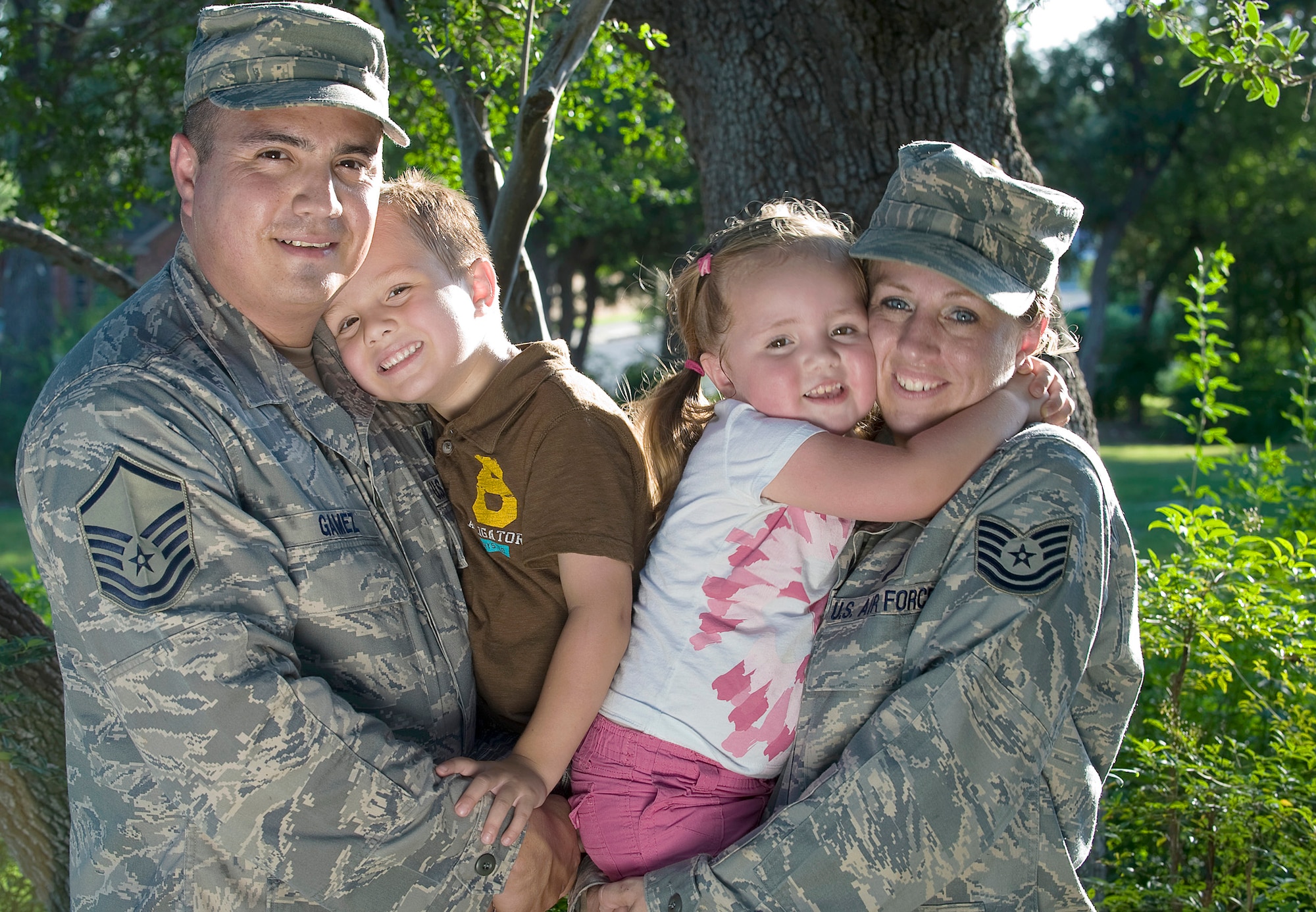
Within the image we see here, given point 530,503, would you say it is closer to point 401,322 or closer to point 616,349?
point 401,322

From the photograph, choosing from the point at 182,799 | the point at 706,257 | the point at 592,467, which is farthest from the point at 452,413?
the point at 182,799

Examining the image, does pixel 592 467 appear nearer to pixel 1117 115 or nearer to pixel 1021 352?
pixel 1021 352

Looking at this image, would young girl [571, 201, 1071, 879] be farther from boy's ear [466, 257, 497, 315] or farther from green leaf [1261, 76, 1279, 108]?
green leaf [1261, 76, 1279, 108]

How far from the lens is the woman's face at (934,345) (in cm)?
232

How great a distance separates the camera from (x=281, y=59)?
7.43ft

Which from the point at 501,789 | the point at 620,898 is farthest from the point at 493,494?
the point at 620,898

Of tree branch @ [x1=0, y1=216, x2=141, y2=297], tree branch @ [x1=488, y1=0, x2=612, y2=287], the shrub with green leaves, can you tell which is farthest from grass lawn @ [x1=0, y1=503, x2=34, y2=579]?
the shrub with green leaves

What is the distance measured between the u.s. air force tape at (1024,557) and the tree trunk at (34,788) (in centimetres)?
260

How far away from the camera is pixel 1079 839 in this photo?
7.06 ft

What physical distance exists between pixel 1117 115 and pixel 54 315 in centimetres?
2307

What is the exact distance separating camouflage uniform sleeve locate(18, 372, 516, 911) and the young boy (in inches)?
13.3

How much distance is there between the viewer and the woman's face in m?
2.32

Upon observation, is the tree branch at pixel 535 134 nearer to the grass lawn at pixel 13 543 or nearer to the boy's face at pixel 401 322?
the boy's face at pixel 401 322

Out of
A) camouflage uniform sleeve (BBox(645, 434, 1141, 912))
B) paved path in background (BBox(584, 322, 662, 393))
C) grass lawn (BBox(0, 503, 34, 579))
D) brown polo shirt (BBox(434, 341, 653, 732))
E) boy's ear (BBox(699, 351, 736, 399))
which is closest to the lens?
camouflage uniform sleeve (BBox(645, 434, 1141, 912))
